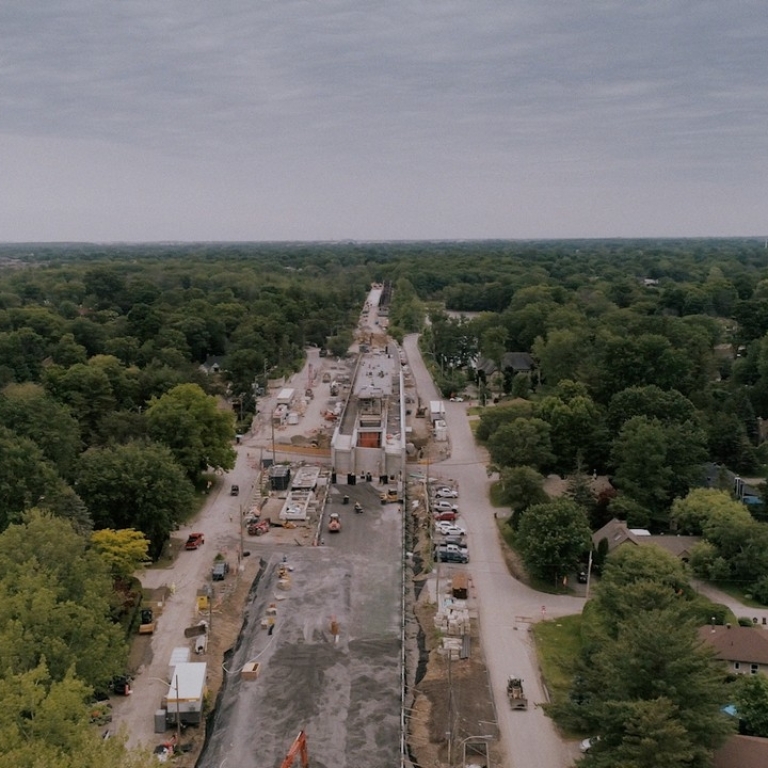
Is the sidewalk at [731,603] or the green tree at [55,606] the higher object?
the green tree at [55,606]

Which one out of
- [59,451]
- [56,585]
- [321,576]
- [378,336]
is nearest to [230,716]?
[56,585]

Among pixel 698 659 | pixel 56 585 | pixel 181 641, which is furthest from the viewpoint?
pixel 181 641

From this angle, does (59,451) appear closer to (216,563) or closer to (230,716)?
(216,563)

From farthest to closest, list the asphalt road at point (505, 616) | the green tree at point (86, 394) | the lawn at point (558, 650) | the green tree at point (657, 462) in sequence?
the green tree at point (86, 394), the green tree at point (657, 462), the lawn at point (558, 650), the asphalt road at point (505, 616)

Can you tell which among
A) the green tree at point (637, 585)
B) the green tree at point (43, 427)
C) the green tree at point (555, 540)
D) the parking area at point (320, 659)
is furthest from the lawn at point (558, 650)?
the green tree at point (43, 427)

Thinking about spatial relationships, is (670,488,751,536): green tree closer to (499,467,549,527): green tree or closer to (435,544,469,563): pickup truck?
(499,467,549,527): green tree

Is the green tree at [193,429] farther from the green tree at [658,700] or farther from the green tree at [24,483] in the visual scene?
the green tree at [658,700]

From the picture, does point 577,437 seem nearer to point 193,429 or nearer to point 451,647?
point 451,647

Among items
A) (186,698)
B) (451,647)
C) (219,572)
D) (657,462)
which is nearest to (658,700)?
(451,647)
